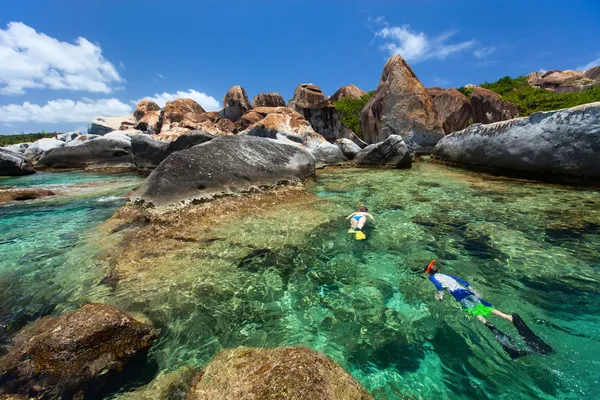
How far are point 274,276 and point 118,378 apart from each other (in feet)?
7.47

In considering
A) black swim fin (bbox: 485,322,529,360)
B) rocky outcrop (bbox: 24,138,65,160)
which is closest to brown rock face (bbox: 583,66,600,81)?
black swim fin (bbox: 485,322,529,360)

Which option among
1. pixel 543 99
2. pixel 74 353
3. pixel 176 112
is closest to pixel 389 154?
pixel 74 353

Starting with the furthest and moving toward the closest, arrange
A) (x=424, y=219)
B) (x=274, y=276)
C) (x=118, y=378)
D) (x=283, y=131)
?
(x=283, y=131) → (x=424, y=219) → (x=274, y=276) → (x=118, y=378)

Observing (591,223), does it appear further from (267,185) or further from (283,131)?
(283,131)

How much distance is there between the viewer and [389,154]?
15703mm

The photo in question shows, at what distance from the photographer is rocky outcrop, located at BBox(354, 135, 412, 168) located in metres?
15.3

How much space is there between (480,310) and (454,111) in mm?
25778

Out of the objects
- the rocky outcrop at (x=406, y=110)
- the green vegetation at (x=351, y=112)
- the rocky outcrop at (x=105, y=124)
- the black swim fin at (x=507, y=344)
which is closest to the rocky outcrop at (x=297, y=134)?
the rocky outcrop at (x=406, y=110)

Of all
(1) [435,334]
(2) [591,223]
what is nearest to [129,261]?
(1) [435,334]

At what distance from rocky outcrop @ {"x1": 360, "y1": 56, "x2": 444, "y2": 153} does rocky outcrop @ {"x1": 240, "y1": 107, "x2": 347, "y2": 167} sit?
5857 millimetres

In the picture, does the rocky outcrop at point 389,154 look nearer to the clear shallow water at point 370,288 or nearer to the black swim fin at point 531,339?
the clear shallow water at point 370,288

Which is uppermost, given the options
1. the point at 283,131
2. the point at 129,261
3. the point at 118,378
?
the point at 283,131

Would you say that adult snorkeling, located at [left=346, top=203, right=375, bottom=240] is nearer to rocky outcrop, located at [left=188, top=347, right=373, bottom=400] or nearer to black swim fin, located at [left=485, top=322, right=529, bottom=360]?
black swim fin, located at [left=485, top=322, right=529, bottom=360]

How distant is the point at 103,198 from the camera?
10.2 m
